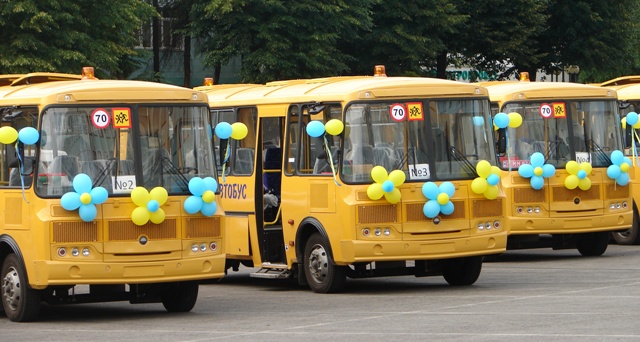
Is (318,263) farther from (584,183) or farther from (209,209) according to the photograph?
(584,183)

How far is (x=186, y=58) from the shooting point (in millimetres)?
45625

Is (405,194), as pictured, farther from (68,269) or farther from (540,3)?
(540,3)

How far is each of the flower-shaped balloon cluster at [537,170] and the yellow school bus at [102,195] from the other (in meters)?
7.26

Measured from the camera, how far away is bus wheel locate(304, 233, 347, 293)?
18.1 meters

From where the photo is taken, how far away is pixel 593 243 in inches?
920

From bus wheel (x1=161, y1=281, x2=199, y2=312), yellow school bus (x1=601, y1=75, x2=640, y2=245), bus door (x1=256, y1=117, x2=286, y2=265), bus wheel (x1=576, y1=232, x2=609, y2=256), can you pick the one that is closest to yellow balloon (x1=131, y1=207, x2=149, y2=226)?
bus wheel (x1=161, y1=281, x2=199, y2=312)

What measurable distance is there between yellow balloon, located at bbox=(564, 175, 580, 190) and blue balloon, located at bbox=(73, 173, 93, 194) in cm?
900

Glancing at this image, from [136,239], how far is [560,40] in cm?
3968

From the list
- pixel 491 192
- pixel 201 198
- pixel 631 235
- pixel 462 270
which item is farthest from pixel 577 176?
pixel 201 198

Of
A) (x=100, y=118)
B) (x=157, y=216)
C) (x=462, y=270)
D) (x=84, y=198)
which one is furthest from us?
(x=462, y=270)

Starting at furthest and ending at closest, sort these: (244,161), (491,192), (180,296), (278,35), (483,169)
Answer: (278,35) → (244,161) → (491,192) → (483,169) → (180,296)

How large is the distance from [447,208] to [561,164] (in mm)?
5077

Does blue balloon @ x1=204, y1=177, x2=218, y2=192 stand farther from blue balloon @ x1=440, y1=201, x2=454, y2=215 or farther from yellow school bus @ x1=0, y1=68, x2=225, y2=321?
blue balloon @ x1=440, y1=201, x2=454, y2=215

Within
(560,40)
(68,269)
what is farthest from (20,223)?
(560,40)
